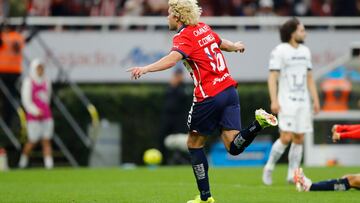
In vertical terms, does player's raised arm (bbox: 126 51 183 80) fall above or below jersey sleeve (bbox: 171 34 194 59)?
below

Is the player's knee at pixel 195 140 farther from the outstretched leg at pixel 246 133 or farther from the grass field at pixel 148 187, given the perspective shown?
the grass field at pixel 148 187

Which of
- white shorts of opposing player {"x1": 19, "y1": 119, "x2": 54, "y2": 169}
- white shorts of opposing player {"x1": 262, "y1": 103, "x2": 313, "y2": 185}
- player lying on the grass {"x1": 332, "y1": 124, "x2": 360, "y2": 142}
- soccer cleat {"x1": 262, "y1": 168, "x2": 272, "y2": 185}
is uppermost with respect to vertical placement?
player lying on the grass {"x1": 332, "y1": 124, "x2": 360, "y2": 142}

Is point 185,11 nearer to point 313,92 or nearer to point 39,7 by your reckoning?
point 313,92

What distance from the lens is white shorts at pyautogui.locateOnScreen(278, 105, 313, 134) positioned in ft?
53.9

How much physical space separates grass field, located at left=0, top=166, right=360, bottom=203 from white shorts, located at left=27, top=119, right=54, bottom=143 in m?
2.60

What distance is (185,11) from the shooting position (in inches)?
465

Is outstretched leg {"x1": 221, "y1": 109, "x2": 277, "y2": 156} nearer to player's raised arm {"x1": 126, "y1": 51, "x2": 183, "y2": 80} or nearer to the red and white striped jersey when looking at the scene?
the red and white striped jersey

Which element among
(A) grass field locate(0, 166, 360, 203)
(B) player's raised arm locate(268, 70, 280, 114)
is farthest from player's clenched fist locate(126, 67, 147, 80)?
(B) player's raised arm locate(268, 70, 280, 114)

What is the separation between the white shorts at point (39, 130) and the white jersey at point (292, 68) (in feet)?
29.3

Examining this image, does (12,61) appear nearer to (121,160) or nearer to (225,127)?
(121,160)

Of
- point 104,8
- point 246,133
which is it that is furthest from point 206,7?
point 246,133

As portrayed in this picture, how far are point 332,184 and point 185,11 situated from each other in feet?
11.4

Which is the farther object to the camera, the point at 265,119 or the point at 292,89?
the point at 292,89

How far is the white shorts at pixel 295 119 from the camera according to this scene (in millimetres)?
16438
